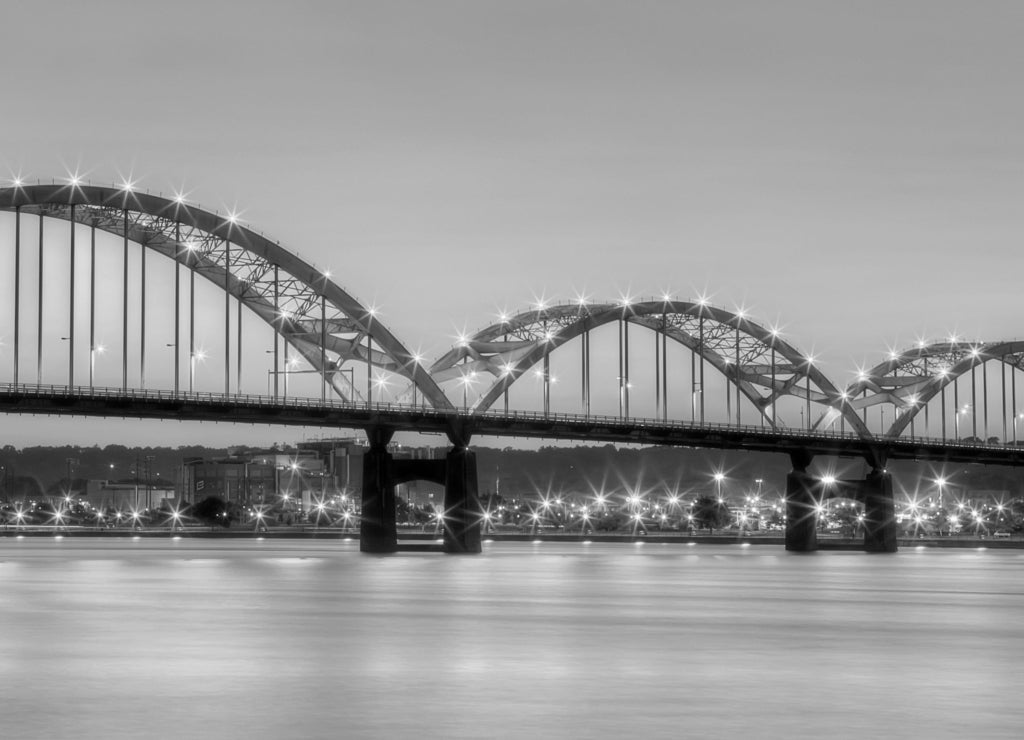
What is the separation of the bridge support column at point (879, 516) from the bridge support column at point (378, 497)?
126 feet

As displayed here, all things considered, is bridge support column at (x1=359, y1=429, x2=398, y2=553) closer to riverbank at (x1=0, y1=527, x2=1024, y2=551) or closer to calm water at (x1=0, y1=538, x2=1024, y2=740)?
calm water at (x1=0, y1=538, x2=1024, y2=740)

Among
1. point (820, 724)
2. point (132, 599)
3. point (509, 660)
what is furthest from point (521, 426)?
point (820, 724)

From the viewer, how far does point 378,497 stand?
10131 cm

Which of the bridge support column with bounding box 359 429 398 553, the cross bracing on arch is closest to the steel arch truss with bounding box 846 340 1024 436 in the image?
the cross bracing on arch

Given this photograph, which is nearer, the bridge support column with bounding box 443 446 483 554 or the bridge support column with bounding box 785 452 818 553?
the bridge support column with bounding box 443 446 483 554

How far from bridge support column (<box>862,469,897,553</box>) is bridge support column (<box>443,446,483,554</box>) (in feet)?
116

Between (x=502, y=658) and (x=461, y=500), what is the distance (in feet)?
219

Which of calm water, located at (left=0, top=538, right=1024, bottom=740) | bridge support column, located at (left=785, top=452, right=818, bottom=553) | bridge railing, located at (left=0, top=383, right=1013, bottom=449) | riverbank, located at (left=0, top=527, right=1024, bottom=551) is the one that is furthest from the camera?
riverbank, located at (left=0, top=527, right=1024, bottom=551)

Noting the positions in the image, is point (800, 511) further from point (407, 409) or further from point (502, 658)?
point (502, 658)

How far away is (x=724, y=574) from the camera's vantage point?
269 ft

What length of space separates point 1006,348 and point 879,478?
2566 cm

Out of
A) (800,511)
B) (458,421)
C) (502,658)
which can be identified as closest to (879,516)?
(800,511)

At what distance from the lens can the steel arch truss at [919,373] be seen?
14538 cm

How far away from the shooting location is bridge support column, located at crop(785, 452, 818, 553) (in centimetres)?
12444
